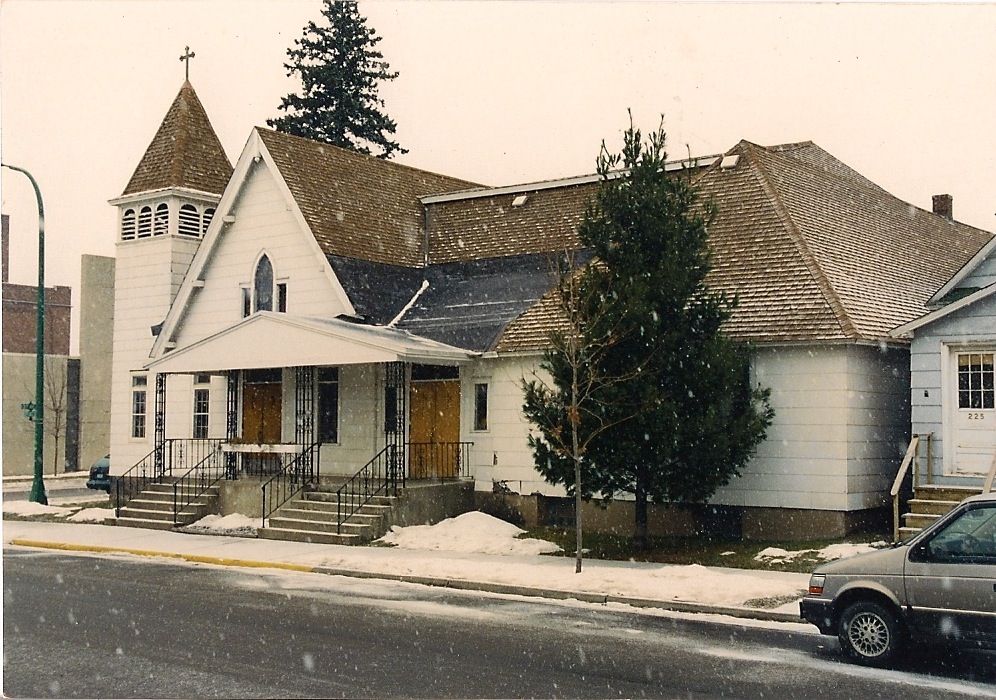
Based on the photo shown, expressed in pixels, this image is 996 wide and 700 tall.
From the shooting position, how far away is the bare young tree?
17594 mm

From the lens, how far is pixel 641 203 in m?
18.3

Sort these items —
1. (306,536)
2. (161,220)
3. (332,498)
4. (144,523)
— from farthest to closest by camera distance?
(161,220)
(144,523)
(332,498)
(306,536)

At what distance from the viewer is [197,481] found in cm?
2641

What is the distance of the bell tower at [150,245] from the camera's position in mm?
30828

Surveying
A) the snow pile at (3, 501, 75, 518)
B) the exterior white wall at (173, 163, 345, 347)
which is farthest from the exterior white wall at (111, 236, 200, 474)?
the snow pile at (3, 501, 75, 518)

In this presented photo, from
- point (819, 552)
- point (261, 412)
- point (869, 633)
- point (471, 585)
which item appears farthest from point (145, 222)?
point (869, 633)

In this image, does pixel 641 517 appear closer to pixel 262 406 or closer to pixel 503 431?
pixel 503 431

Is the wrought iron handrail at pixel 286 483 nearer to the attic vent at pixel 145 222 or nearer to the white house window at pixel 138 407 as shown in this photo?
the white house window at pixel 138 407

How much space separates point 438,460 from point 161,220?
11882mm

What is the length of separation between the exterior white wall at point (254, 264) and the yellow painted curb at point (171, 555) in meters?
7.78

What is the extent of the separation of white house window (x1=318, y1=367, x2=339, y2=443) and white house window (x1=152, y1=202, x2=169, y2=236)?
7.88 meters

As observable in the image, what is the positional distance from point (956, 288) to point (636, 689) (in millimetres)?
12996

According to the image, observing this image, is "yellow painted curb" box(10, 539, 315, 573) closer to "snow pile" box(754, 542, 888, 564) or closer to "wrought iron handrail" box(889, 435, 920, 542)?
"snow pile" box(754, 542, 888, 564)

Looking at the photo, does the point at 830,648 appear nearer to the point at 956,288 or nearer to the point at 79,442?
the point at 956,288
